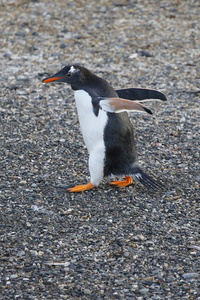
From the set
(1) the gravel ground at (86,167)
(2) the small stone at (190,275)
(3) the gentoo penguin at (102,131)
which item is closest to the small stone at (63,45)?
(1) the gravel ground at (86,167)

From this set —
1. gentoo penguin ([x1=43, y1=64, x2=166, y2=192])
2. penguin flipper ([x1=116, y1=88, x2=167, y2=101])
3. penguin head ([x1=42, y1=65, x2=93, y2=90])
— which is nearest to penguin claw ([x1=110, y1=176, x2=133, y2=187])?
gentoo penguin ([x1=43, y1=64, x2=166, y2=192])

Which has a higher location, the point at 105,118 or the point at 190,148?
the point at 105,118

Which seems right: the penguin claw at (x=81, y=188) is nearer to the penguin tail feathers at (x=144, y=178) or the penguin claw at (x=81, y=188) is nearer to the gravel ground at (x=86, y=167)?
the gravel ground at (x=86, y=167)

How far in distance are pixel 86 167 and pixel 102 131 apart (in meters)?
0.75

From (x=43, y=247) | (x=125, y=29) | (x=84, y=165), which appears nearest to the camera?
(x=43, y=247)

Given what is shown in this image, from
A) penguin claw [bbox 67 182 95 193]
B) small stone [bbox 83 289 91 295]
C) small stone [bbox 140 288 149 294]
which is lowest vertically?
small stone [bbox 140 288 149 294]

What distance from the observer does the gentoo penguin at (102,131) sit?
4.16 m

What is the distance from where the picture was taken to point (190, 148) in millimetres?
5137

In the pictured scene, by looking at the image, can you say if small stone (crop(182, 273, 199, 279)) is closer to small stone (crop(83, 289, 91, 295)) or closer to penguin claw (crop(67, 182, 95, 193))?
small stone (crop(83, 289, 91, 295))

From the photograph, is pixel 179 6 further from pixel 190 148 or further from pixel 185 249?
pixel 185 249

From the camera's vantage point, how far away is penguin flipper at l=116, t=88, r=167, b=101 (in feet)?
14.5

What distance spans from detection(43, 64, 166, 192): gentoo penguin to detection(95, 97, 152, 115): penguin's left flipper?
9cm

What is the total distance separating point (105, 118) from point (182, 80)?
2762 mm

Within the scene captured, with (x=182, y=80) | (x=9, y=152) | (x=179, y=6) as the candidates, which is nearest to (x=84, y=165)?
(x=9, y=152)
